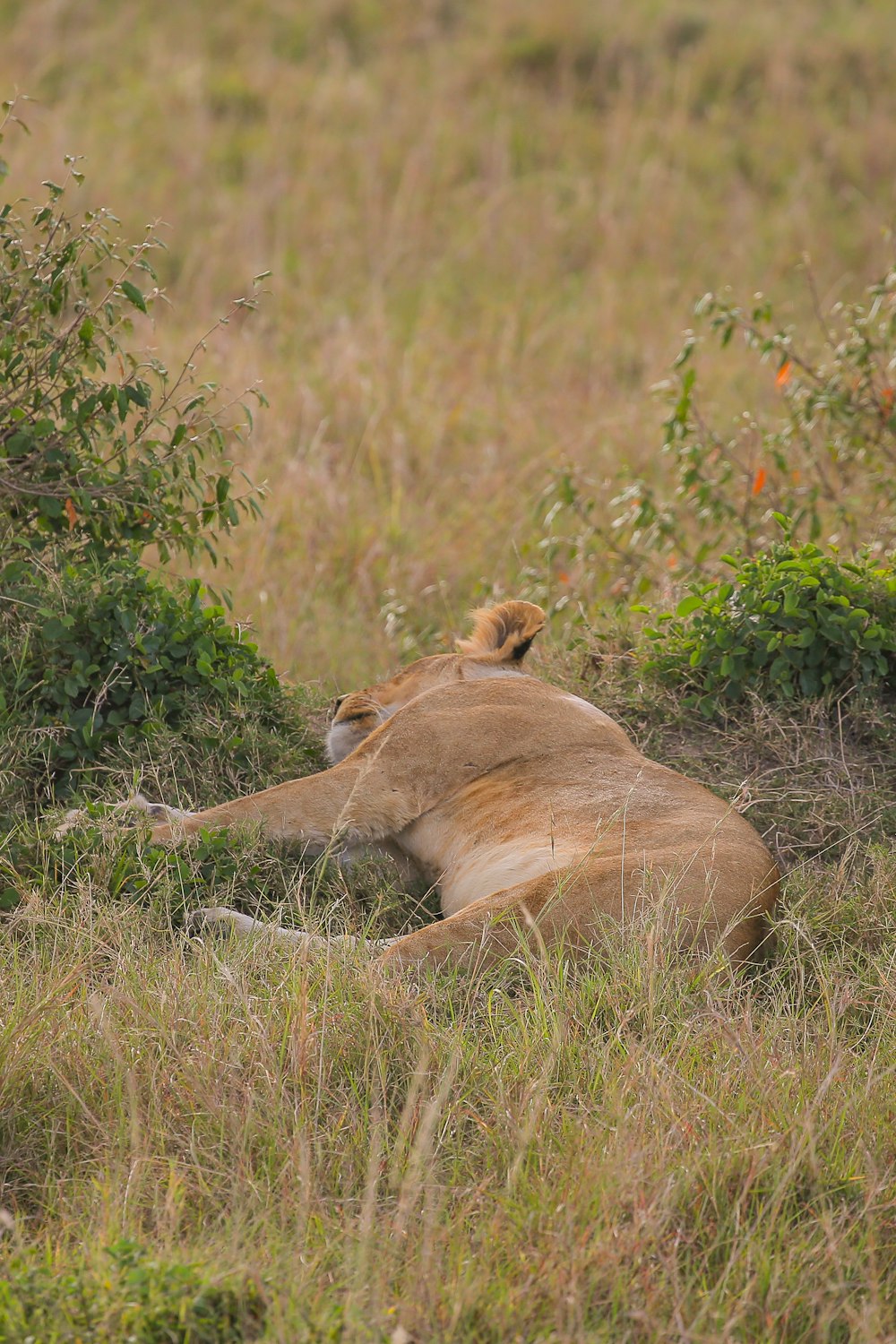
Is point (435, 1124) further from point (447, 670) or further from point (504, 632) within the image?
point (504, 632)

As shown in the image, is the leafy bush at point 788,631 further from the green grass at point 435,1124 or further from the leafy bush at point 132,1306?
the leafy bush at point 132,1306

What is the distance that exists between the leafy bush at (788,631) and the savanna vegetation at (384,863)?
0.05ft

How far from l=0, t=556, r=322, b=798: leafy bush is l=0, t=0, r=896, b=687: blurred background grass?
0.98m

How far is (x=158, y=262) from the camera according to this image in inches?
401

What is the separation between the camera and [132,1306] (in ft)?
6.95

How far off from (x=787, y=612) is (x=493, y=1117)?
208 cm

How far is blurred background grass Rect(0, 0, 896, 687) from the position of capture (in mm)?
6809

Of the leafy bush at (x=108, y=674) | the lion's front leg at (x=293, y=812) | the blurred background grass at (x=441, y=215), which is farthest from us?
the blurred background grass at (x=441, y=215)

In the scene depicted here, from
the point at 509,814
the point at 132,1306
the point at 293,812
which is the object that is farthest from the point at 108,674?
the point at 132,1306

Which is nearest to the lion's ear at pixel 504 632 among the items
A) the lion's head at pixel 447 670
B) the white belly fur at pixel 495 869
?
the lion's head at pixel 447 670

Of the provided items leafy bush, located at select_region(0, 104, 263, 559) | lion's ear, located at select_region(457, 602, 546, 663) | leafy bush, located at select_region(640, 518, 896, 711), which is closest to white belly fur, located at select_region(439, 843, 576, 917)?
lion's ear, located at select_region(457, 602, 546, 663)

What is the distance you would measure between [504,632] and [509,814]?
76 cm

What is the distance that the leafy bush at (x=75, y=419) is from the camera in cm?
427

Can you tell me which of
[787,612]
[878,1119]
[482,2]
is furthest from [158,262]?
[878,1119]
